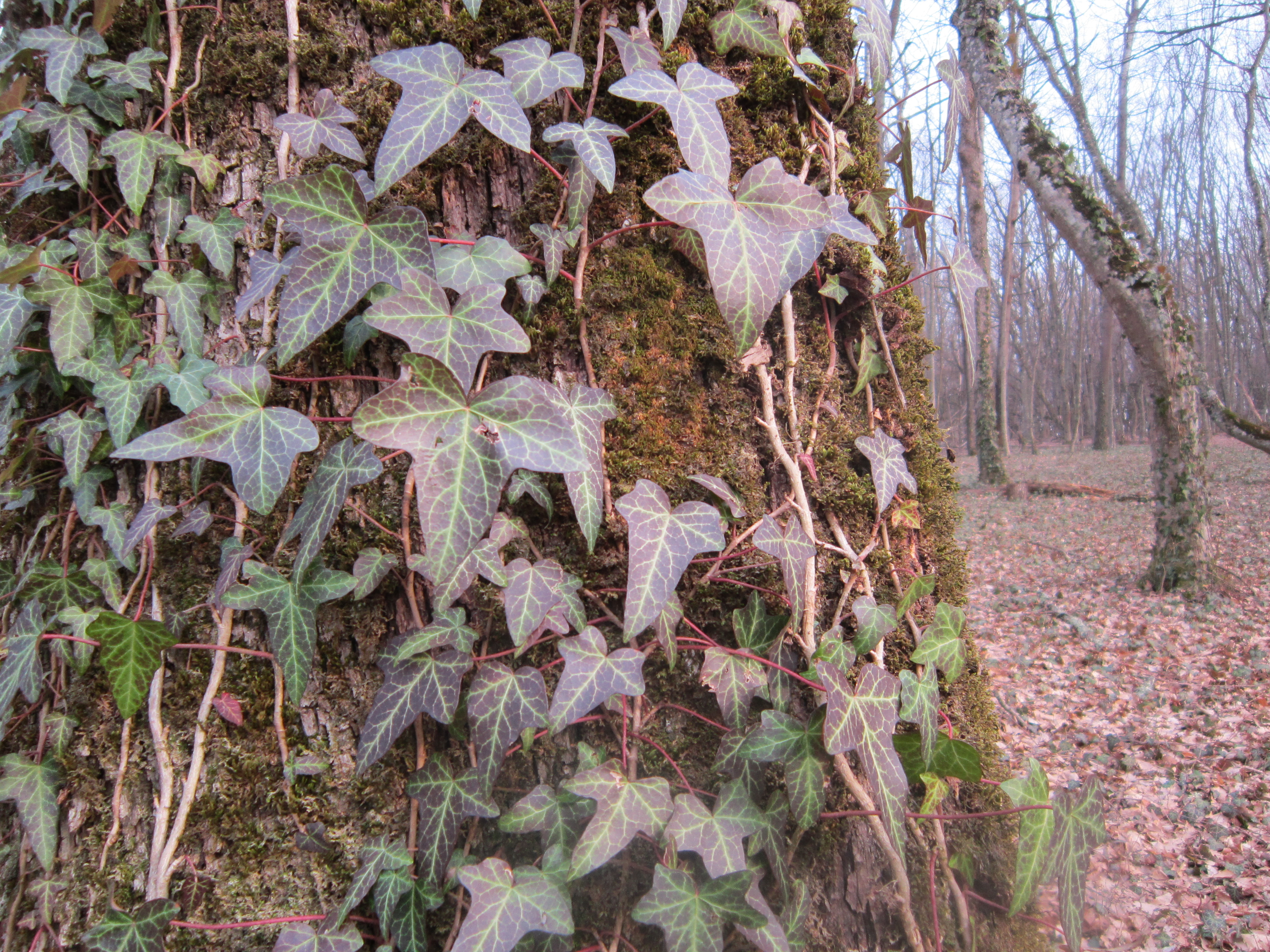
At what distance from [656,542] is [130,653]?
31.9 inches

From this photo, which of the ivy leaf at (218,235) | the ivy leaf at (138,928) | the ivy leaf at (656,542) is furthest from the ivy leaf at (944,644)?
the ivy leaf at (218,235)

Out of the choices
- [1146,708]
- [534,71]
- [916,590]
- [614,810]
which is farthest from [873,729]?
[1146,708]

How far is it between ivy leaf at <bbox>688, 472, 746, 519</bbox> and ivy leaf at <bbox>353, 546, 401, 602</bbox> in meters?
0.47

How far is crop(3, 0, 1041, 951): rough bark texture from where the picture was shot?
37.4 inches

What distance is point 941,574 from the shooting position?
4.12 ft

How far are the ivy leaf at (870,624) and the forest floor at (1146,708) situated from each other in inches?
12.3

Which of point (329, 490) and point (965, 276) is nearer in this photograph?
point (329, 490)

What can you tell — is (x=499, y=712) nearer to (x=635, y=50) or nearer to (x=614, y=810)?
(x=614, y=810)

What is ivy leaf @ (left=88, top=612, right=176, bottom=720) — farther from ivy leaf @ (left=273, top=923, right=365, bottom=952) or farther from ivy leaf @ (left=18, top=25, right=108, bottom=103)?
ivy leaf @ (left=18, top=25, right=108, bottom=103)

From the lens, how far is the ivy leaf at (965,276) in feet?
3.86

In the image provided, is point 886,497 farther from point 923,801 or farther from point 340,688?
point 340,688

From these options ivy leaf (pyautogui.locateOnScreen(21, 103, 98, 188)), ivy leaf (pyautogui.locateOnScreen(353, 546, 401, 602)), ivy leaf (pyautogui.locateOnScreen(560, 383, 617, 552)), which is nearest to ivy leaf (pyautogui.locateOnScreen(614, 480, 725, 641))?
ivy leaf (pyautogui.locateOnScreen(560, 383, 617, 552))

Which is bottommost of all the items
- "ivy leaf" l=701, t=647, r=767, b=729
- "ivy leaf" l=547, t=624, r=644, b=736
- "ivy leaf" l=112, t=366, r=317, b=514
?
"ivy leaf" l=701, t=647, r=767, b=729

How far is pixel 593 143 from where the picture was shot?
3.00 feet
